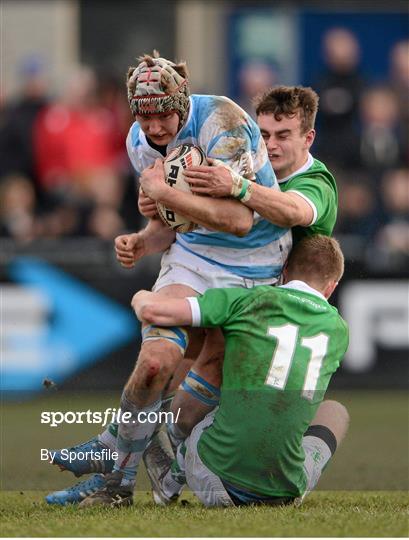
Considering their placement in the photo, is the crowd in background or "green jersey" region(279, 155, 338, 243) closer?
"green jersey" region(279, 155, 338, 243)


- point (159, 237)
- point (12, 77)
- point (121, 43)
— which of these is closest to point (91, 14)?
point (121, 43)

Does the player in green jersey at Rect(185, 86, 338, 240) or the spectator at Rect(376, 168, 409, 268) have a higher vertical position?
the player in green jersey at Rect(185, 86, 338, 240)

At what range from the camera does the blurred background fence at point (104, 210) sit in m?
13.8

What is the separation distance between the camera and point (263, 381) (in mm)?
7090

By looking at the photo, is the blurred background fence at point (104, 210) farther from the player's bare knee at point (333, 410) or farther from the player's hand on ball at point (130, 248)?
the player's bare knee at point (333, 410)

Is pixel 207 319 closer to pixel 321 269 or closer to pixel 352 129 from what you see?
pixel 321 269

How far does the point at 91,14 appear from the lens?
2089 centimetres

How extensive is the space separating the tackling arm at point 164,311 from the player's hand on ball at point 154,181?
1.71 ft

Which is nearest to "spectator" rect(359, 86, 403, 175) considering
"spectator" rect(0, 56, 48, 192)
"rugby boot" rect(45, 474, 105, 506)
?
"spectator" rect(0, 56, 48, 192)

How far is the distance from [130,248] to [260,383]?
114 centimetres

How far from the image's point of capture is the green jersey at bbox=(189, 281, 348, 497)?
708cm

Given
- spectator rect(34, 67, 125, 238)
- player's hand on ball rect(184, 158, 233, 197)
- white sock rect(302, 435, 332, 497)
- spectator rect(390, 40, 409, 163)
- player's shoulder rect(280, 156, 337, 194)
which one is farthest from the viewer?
spectator rect(390, 40, 409, 163)

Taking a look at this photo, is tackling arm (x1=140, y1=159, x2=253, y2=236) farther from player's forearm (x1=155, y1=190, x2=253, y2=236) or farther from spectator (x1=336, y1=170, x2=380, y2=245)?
spectator (x1=336, y1=170, x2=380, y2=245)

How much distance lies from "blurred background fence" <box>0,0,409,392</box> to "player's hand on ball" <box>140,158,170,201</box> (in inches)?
169
